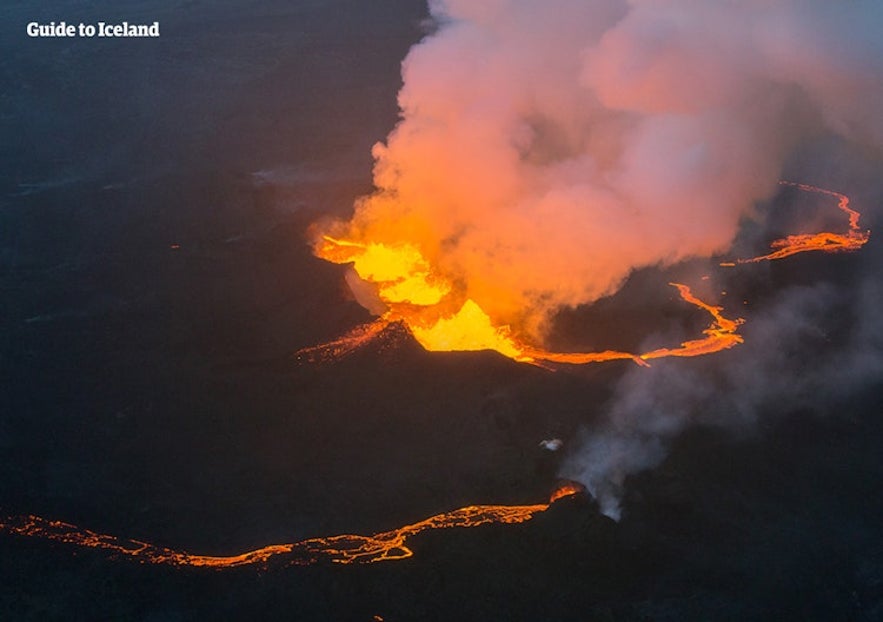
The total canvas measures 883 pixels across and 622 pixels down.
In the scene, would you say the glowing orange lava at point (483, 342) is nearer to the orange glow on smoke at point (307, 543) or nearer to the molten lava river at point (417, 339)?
the molten lava river at point (417, 339)

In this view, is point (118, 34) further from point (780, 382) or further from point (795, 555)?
point (795, 555)

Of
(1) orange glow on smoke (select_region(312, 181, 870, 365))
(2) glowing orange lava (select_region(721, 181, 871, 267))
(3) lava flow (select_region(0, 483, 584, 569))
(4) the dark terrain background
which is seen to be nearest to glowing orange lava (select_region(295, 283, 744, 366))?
(1) orange glow on smoke (select_region(312, 181, 870, 365))

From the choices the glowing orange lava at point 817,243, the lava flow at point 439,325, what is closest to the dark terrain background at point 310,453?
the lava flow at point 439,325

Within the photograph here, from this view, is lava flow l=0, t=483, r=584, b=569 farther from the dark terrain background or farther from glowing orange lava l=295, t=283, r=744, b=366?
glowing orange lava l=295, t=283, r=744, b=366

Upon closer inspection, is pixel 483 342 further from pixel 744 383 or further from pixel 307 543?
pixel 307 543

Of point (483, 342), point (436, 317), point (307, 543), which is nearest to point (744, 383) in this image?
point (483, 342)

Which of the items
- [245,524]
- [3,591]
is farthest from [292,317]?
[3,591]
